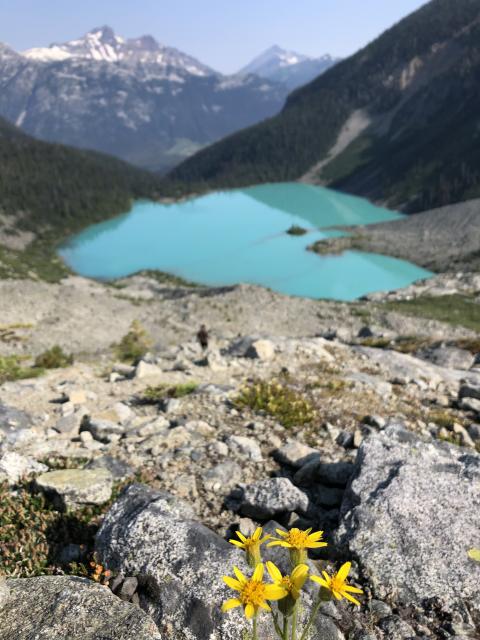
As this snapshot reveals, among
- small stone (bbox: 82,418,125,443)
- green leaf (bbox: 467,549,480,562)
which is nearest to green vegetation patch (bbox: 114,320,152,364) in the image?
small stone (bbox: 82,418,125,443)

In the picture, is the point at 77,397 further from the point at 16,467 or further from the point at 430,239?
the point at 430,239

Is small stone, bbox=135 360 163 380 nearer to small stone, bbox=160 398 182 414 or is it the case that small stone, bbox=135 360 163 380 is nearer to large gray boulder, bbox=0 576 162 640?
small stone, bbox=160 398 182 414

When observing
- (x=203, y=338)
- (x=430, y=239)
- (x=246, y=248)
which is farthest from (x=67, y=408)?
(x=430, y=239)

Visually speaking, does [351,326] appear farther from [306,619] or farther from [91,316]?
[306,619]

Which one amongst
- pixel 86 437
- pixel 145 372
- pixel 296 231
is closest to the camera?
pixel 86 437

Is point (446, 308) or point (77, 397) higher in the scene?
point (77, 397)

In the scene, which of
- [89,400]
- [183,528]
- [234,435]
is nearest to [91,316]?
[89,400]

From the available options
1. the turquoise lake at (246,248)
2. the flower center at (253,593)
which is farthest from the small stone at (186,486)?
the turquoise lake at (246,248)
